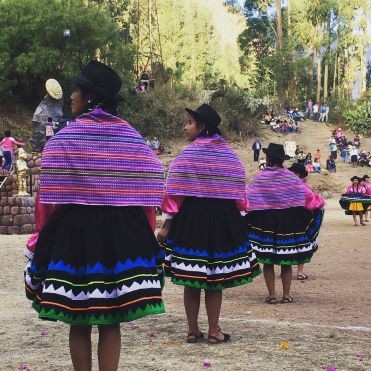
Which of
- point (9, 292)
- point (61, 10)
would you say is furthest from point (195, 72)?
point (9, 292)

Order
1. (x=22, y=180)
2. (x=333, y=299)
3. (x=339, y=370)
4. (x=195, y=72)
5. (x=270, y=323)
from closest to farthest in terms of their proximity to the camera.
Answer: (x=339, y=370), (x=270, y=323), (x=333, y=299), (x=22, y=180), (x=195, y=72)

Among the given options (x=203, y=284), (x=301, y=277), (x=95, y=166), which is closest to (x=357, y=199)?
(x=301, y=277)

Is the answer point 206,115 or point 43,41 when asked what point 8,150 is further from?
point 206,115

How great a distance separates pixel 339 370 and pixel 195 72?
59.5 m

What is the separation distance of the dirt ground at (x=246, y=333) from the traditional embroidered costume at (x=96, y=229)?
1.33m

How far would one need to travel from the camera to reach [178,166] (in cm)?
585

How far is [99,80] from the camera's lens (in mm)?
3889

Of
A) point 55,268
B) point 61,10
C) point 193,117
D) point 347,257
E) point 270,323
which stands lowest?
point 347,257

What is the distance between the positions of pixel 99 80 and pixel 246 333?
9.84ft

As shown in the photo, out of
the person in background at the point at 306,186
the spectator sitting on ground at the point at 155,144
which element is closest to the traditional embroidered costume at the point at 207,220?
the person in background at the point at 306,186

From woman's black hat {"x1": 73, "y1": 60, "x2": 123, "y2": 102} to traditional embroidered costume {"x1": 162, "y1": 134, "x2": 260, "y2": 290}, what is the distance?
1.95m

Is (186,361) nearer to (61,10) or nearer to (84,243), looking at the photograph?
(84,243)

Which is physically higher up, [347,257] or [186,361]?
[186,361]

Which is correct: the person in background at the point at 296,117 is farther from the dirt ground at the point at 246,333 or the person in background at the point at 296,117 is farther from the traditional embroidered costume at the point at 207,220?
the traditional embroidered costume at the point at 207,220
